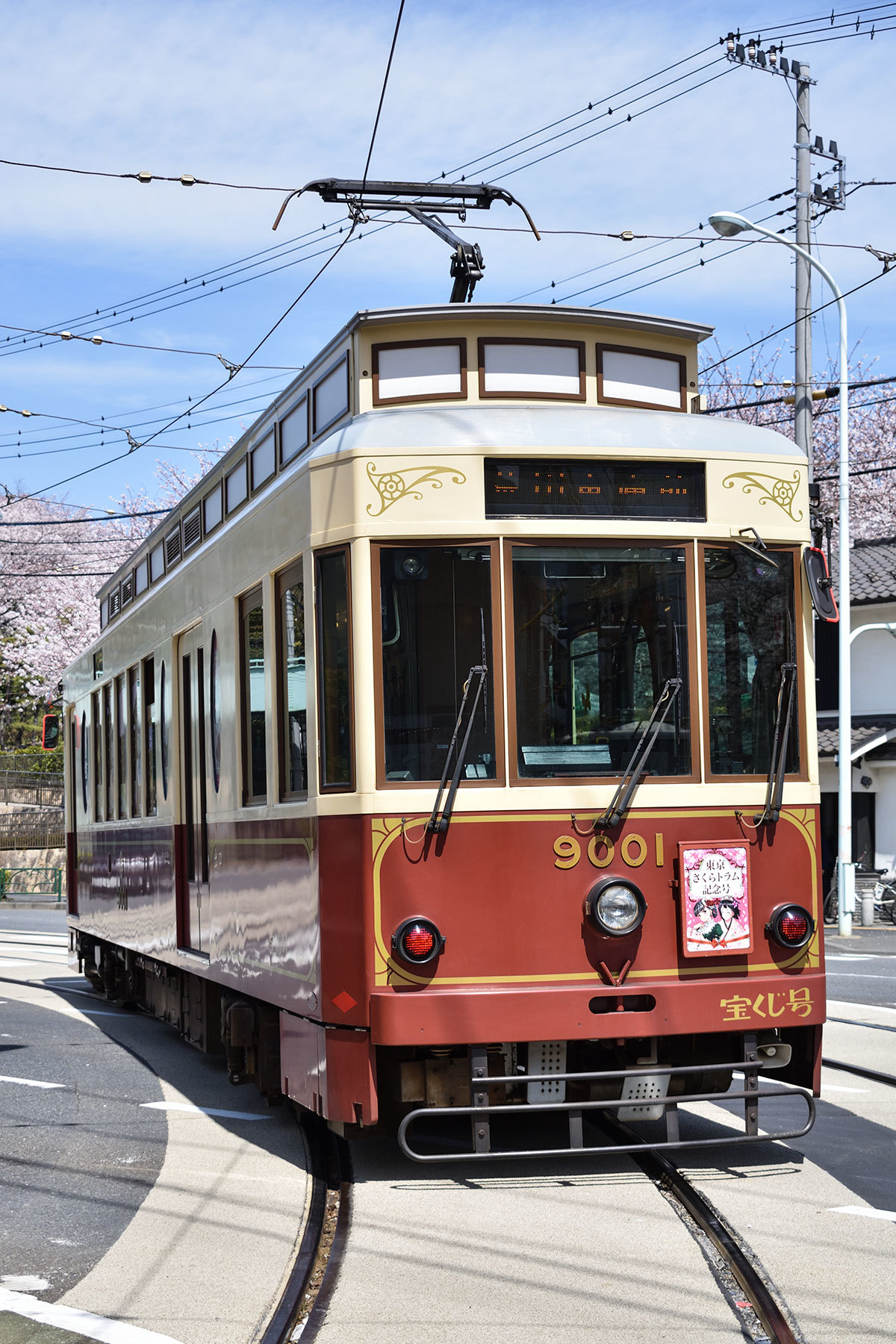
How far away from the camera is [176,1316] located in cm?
484

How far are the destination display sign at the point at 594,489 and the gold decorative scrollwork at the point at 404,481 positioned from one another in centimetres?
17

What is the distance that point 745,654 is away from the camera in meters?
6.67

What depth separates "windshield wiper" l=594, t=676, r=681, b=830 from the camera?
20.8 feet

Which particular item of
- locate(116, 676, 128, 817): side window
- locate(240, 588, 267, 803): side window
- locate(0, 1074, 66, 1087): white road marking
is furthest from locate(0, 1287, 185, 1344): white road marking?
locate(116, 676, 128, 817): side window

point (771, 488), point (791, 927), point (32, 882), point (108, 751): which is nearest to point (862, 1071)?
point (791, 927)

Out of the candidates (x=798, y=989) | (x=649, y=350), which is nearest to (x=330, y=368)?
(x=649, y=350)

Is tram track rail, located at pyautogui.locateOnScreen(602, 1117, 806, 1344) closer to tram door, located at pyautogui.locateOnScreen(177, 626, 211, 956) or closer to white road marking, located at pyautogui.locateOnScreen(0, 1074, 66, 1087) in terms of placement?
tram door, located at pyautogui.locateOnScreen(177, 626, 211, 956)

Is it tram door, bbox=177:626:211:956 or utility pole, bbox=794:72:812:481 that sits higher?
utility pole, bbox=794:72:812:481

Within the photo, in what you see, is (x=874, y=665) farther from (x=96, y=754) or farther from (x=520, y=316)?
(x=520, y=316)

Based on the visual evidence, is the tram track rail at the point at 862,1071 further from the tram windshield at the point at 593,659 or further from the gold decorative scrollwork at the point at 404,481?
the gold decorative scrollwork at the point at 404,481

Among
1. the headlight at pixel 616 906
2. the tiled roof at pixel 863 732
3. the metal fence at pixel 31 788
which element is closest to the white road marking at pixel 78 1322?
the headlight at pixel 616 906

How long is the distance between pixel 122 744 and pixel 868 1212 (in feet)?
24.7

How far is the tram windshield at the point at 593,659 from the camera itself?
640 centimetres

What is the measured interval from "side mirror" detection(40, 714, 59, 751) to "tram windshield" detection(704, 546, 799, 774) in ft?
36.4
